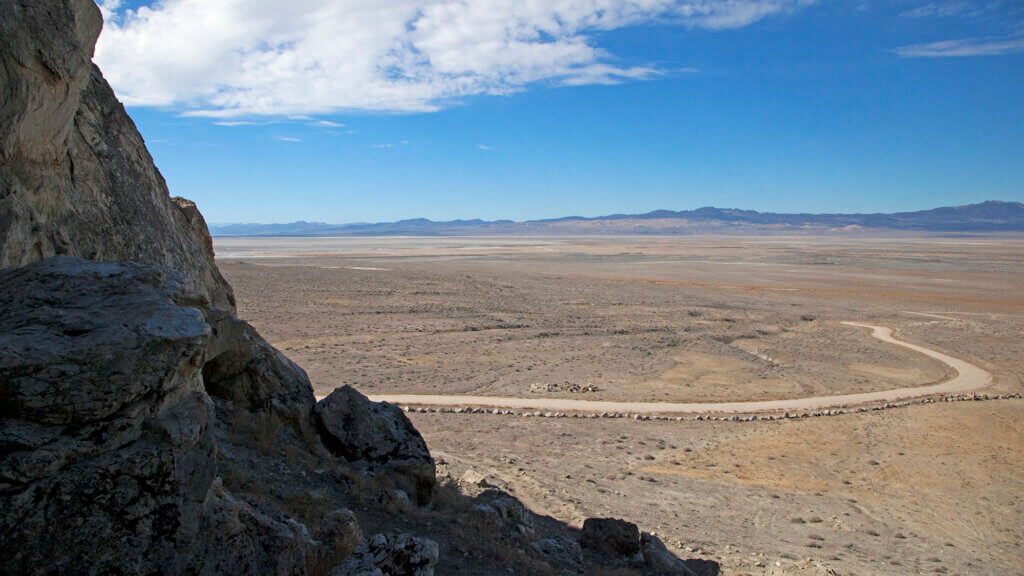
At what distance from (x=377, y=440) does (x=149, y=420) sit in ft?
15.0

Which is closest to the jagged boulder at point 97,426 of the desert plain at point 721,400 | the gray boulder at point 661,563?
the gray boulder at point 661,563

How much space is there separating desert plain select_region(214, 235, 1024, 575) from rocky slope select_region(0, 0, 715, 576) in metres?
2.88

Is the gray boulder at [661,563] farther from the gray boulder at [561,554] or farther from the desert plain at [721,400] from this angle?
the desert plain at [721,400]

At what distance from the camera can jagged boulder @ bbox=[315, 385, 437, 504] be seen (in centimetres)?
847

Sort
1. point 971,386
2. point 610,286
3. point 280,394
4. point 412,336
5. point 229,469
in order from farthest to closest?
1. point 610,286
2. point 412,336
3. point 971,386
4. point 280,394
5. point 229,469

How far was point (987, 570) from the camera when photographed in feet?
32.2

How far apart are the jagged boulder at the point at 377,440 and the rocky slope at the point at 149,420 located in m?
0.03

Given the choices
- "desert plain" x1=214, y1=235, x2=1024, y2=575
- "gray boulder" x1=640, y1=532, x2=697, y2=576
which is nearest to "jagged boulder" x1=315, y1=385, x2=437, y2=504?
"desert plain" x1=214, y1=235, x2=1024, y2=575

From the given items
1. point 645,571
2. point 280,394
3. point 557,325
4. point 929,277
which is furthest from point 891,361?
point 929,277

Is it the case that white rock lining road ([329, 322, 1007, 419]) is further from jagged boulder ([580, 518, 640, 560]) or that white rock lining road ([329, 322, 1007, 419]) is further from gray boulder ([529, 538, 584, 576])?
gray boulder ([529, 538, 584, 576])

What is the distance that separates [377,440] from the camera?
886cm

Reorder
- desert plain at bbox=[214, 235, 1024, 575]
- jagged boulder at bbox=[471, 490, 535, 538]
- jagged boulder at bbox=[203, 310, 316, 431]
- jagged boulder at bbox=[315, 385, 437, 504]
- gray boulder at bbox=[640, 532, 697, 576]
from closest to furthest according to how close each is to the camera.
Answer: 1. jagged boulder at bbox=[471, 490, 535, 538]
2. gray boulder at bbox=[640, 532, 697, 576]
3. jagged boulder at bbox=[315, 385, 437, 504]
4. jagged boulder at bbox=[203, 310, 316, 431]
5. desert plain at bbox=[214, 235, 1024, 575]

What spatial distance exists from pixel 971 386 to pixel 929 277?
1736 inches

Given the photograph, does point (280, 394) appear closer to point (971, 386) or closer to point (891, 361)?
point (971, 386)
